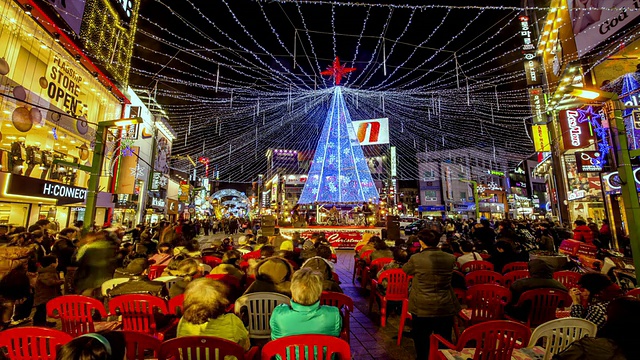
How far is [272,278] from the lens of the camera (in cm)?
346

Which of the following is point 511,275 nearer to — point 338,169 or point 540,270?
point 540,270

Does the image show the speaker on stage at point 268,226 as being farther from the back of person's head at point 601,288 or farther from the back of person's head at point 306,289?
the back of person's head at point 601,288

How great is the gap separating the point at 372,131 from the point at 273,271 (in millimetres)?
16166

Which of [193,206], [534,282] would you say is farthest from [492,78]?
[193,206]

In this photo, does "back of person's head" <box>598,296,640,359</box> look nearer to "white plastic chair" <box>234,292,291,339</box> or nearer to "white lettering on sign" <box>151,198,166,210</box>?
"white plastic chair" <box>234,292,291,339</box>

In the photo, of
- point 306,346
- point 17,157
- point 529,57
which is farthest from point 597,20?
point 17,157

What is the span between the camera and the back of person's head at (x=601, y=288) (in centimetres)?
266

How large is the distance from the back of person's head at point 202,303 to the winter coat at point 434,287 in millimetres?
2120

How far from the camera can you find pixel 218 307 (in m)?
2.31

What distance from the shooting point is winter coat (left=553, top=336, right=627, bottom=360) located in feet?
4.99

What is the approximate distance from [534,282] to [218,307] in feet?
12.7

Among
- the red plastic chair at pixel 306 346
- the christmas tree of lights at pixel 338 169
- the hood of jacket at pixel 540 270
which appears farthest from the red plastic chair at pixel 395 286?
the christmas tree of lights at pixel 338 169

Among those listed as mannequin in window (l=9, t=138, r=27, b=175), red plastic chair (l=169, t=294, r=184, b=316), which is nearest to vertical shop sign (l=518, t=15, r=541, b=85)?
red plastic chair (l=169, t=294, r=184, b=316)

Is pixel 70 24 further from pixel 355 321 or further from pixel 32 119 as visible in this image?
pixel 355 321
